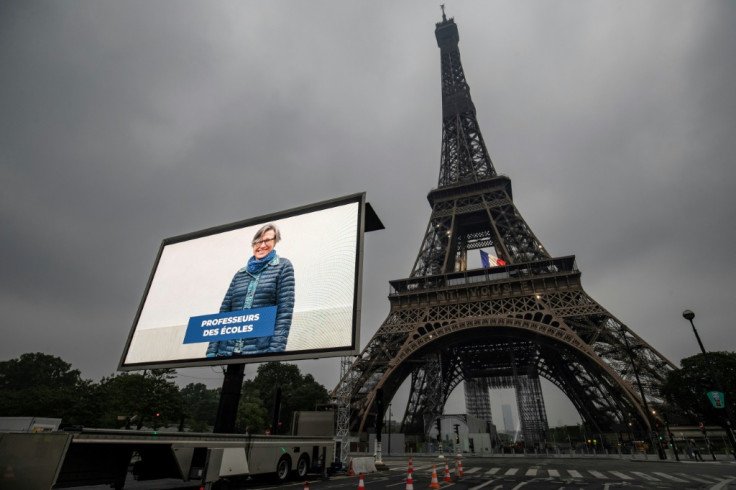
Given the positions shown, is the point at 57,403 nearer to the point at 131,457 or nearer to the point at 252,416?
the point at 252,416

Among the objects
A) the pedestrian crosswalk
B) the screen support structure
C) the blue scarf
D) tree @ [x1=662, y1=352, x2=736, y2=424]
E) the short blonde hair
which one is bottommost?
the pedestrian crosswalk

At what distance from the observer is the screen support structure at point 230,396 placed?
1300 centimetres

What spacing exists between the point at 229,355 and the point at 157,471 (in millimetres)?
4847

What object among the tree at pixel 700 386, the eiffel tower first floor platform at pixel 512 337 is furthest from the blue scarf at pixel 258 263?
the tree at pixel 700 386

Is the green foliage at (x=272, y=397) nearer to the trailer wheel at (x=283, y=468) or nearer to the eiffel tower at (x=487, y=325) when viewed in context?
the eiffel tower at (x=487, y=325)

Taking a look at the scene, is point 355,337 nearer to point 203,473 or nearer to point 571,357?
point 203,473

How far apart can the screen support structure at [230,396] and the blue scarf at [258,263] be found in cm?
361

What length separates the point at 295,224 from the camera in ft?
48.1

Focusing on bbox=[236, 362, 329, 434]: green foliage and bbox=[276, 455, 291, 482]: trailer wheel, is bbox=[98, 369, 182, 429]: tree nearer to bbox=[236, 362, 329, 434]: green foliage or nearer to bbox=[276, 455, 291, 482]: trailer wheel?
bbox=[236, 362, 329, 434]: green foliage

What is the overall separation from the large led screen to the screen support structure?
128 centimetres

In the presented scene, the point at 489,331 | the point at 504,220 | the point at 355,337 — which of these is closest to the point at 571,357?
the point at 489,331

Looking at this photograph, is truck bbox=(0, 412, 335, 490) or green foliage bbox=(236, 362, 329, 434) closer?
truck bbox=(0, 412, 335, 490)

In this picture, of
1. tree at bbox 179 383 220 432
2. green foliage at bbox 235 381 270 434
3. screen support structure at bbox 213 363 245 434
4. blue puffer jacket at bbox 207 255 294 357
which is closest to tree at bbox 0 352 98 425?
green foliage at bbox 235 381 270 434

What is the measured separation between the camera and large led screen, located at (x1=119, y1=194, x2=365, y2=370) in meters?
11.9
